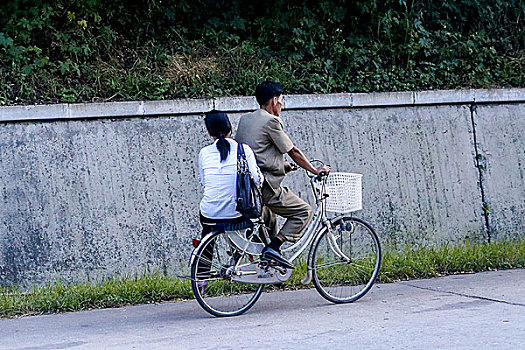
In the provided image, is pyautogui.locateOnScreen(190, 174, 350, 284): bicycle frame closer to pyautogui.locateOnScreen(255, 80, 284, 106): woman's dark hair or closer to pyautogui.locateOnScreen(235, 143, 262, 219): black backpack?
pyautogui.locateOnScreen(235, 143, 262, 219): black backpack

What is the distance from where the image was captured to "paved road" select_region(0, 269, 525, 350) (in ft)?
17.3

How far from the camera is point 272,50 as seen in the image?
405 inches

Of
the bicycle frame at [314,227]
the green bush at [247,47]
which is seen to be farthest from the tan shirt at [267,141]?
the green bush at [247,47]

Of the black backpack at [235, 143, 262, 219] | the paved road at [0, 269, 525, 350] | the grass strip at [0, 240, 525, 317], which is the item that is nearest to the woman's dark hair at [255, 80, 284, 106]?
the black backpack at [235, 143, 262, 219]

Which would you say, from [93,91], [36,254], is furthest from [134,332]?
[93,91]

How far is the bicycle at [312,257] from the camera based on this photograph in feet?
20.6

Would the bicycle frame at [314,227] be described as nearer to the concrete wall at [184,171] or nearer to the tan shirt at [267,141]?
the tan shirt at [267,141]

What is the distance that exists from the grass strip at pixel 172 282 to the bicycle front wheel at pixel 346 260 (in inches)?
29.9

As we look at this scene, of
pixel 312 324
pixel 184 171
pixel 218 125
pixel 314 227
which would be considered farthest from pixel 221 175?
pixel 184 171

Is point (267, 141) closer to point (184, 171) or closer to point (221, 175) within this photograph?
point (221, 175)

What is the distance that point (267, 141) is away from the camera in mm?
6398

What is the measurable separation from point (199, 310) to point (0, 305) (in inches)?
70.6

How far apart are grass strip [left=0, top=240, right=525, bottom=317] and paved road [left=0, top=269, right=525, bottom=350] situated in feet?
0.72

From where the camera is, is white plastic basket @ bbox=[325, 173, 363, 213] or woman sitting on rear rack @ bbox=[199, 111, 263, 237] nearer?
woman sitting on rear rack @ bbox=[199, 111, 263, 237]
